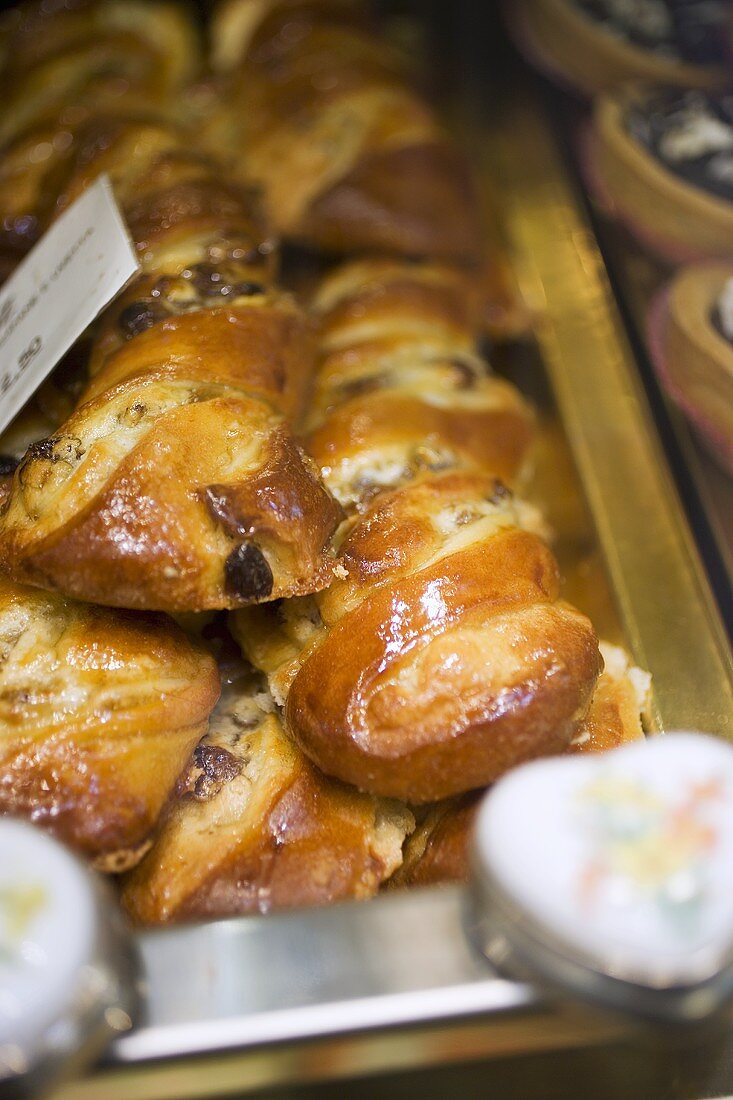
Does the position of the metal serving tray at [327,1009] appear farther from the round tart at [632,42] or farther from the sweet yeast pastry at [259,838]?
the round tart at [632,42]

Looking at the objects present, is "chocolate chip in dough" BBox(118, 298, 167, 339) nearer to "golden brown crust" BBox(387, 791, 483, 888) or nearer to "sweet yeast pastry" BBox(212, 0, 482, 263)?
"sweet yeast pastry" BBox(212, 0, 482, 263)

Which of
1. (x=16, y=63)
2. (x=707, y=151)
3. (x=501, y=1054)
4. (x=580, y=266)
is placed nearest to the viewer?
(x=501, y=1054)

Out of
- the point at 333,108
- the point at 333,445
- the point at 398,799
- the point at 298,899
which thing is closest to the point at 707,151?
the point at 333,108

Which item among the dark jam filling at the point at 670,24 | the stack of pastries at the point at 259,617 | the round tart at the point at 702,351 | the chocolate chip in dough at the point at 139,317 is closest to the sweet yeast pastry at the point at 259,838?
the stack of pastries at the point at 259,617

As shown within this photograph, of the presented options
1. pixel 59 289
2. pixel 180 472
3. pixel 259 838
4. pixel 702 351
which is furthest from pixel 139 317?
pixel 702 351

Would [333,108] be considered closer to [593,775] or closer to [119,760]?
[119,760]

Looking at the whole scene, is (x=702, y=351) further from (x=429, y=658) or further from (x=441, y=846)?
(x=441, y=846)
